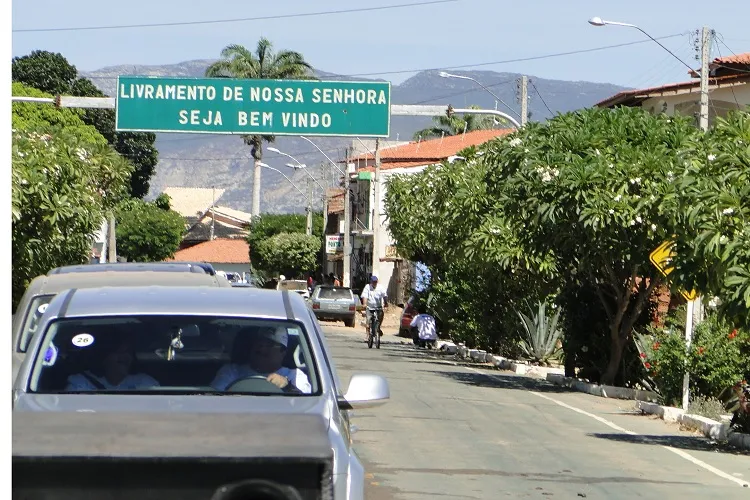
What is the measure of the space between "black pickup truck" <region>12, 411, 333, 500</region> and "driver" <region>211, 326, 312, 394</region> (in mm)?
1017

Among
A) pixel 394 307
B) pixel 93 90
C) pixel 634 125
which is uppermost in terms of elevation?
pixel 93 90

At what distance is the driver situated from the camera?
6613 millimetres

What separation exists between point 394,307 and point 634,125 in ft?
154

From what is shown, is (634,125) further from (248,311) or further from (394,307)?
(394,307)

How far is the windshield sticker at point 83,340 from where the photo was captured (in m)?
6.72

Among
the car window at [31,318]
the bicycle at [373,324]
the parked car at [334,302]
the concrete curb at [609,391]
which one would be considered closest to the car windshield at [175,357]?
the car window at [31,318]

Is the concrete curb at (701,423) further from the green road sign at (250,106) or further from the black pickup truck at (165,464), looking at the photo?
the green road sign at (250,106)

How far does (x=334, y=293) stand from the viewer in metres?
53.0

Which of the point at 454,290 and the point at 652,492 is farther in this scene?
the point at 454,290

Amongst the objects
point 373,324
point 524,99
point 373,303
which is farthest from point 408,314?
point 524,99

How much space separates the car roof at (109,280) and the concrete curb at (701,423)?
290 inches

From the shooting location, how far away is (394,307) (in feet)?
229

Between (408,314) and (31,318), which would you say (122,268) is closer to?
(31,318)
